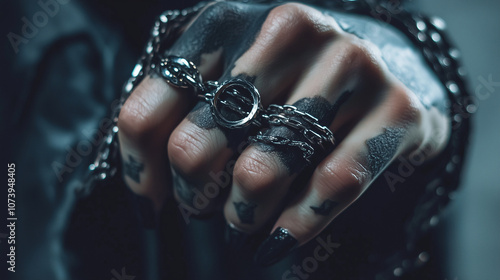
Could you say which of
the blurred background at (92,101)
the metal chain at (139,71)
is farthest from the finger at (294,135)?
the blurred background at (92,101)

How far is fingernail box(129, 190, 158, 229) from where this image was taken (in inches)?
32.6

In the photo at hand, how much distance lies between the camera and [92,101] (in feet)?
3.70

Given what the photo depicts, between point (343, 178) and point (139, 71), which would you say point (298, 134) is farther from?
point (139, 71)

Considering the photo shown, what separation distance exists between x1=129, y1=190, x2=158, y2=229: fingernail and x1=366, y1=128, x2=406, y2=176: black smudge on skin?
0.51 m

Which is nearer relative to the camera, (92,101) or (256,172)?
(256,172)

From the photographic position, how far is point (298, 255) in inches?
38.9

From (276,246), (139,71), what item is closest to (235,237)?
(276,246)

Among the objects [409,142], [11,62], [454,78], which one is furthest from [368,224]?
[11,62]

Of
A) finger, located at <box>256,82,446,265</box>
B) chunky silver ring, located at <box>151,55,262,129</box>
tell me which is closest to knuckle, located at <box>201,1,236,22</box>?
chunky silver ring, located at <box>151,55,262,129</box>

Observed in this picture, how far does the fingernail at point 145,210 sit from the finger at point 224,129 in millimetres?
117

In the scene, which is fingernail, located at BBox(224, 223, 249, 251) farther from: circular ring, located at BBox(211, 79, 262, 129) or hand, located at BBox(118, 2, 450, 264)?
circular ring, located at BBox(211, 79, 262, 129)

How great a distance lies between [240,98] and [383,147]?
30 cm

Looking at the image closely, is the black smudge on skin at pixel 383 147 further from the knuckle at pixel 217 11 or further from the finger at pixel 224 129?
the knuckle at pixel 217 11

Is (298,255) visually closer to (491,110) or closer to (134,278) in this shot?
(134,278)
